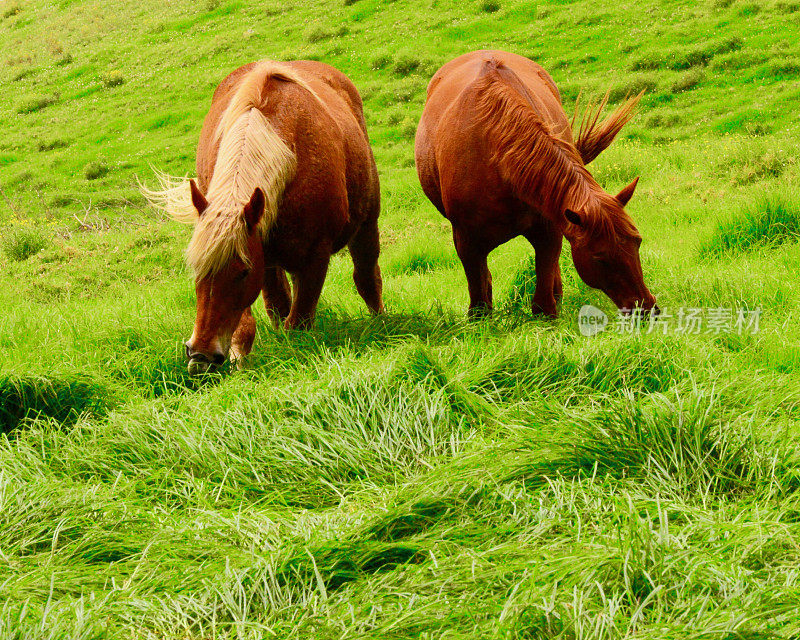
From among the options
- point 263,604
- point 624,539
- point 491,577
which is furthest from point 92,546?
point 624,539

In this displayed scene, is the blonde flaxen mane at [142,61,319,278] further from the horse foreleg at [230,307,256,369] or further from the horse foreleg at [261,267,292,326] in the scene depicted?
the horse foreleg at [261,267,292,326]

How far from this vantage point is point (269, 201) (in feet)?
15.4

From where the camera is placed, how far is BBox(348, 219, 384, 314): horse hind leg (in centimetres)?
641

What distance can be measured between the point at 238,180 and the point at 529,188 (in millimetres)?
1993

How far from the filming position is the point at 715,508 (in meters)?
2.81

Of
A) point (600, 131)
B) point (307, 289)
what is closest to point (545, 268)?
point (600, 131)

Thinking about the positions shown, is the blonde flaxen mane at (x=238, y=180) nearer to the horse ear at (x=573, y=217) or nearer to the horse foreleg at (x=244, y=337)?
the horse foreleg at (x=244, y=337)

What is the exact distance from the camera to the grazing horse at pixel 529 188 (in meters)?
4.95

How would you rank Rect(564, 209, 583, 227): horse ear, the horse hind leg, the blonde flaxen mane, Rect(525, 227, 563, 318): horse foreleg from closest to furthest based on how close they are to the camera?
the blonde flaxen mane < Rect(564, 209, 583, 227): horse ear < Rect(525, 227, 563, 318): horse foreleg < the horse hind leg

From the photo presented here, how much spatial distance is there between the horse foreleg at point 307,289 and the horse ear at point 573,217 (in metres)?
1.67

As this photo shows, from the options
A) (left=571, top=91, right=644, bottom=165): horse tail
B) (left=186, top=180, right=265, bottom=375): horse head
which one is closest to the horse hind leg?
(left=571, top=91, right=644, bottom=165): horse tail

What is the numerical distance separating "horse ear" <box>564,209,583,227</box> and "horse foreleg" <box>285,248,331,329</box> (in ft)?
5.48

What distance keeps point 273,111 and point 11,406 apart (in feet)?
8.28

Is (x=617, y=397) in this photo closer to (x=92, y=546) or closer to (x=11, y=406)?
(x=92, y=546)
